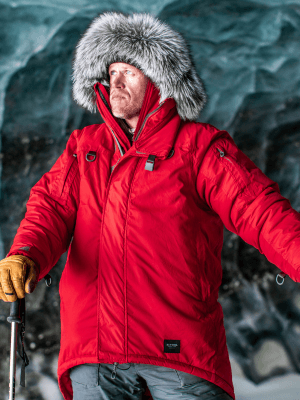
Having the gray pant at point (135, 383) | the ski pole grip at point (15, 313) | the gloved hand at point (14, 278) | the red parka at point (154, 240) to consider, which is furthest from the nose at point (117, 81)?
the gray pant at point (135, 383)

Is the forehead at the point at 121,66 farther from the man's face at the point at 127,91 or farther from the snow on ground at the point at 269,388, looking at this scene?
the snow on ground at the point at 269,388

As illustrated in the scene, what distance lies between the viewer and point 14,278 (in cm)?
102

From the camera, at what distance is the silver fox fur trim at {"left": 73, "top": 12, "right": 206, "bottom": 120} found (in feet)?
4.31

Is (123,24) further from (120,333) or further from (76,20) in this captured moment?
(76,20)

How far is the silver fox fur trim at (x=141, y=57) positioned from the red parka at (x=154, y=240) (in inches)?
4.3

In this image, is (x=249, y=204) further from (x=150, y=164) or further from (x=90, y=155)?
(x=90, y=155)

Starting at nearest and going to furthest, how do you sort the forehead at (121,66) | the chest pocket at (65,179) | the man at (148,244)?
the man at (148,244) < the chest pocket at (65,179) < the forehead at (121,66)

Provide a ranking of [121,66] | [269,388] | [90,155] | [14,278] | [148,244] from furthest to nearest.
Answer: [269,388] < [121,66] < [90,155] < [148,244] < [14,278]

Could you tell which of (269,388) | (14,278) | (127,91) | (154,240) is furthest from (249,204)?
(269,388)

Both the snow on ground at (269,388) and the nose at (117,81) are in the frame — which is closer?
the nose at (117,81)

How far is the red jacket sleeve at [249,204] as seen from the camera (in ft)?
3.26

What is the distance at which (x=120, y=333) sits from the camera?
111cm

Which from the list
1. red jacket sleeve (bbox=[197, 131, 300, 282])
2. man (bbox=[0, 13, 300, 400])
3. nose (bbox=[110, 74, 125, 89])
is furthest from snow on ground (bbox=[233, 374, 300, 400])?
nose (bbox=[110, 74, 125, 89])

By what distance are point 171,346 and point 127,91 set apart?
0.80 m
